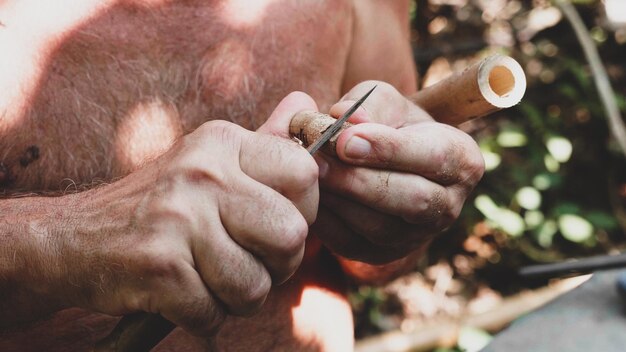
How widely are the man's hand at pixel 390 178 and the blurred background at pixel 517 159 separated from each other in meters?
1.88

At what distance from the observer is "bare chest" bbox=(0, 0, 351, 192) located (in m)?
0.98

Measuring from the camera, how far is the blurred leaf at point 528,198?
2.66 metres

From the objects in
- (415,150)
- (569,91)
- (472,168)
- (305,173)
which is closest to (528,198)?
(569,91)

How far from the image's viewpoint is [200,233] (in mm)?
681

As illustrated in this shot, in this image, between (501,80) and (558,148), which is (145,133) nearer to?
(501,80)

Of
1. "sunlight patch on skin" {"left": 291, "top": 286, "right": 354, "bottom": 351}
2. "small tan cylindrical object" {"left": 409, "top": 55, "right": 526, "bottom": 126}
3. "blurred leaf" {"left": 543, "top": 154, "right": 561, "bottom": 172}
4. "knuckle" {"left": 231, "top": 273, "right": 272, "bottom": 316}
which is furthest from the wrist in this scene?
"blurred leaf" {"left": 543, "top": 154, "right": 561, "bottom": 172}

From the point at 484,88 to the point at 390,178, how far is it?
0.66 feet

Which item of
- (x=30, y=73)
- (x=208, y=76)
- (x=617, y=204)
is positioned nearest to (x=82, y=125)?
(x=30, y=73)

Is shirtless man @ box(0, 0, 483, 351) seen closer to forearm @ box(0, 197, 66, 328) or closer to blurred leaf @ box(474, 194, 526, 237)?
forearm @ box(0, 197, 66, 328)

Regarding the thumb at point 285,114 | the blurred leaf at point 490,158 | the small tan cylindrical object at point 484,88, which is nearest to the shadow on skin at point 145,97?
the thumb at point 285,114

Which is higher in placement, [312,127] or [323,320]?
[312,127]

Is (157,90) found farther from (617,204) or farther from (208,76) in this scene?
(617,204)

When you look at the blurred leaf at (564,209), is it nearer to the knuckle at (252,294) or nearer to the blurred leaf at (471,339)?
the blurred leaf at (471,339)

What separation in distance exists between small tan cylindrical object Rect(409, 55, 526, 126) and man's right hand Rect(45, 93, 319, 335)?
0.31m
